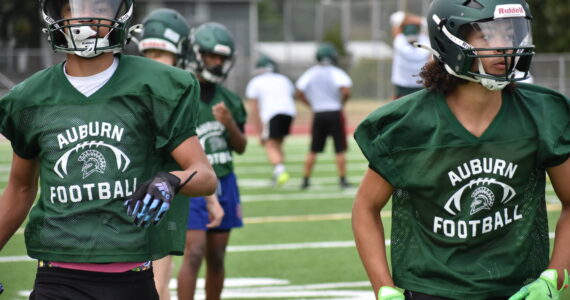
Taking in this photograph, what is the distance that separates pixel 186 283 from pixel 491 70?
9.78ft

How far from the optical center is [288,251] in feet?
29.7

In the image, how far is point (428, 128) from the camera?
3.61 meters

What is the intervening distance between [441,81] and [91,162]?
1.33 metres

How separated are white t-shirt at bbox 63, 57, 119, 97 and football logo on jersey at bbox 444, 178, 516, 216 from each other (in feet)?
4.40

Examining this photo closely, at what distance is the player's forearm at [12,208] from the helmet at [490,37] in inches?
67.3

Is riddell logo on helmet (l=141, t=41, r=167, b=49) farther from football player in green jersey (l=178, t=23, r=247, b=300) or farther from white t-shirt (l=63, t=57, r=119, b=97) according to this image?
white t-shirt (l=63, t=57, r=119, b=97)

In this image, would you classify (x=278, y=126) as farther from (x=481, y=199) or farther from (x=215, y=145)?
(x=481, y=199)

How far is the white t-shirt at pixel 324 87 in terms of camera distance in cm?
1428

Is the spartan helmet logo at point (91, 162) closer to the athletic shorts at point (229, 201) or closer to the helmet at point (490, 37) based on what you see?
the helmet at point (490, 37)

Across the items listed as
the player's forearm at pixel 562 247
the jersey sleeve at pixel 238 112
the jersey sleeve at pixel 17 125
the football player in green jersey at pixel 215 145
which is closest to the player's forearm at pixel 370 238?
the player's forearm at pixel 562 247

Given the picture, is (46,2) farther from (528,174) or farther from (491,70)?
(528,174)

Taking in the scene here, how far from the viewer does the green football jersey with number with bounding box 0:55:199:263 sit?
143 inches

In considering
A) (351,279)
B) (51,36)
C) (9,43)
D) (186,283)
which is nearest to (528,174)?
(51,36)

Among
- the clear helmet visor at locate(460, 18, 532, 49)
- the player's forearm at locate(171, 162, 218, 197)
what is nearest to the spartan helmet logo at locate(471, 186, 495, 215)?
the clear helmet visor at locate(460, 18, 532, 49)
